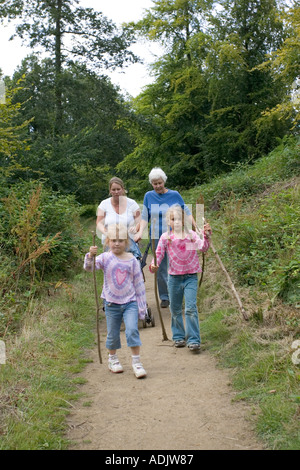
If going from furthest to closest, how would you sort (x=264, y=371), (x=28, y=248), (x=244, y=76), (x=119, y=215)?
(x=244, y=76) < (x=28, y=248) < (x=119, y=215) < (x=264, y=371)

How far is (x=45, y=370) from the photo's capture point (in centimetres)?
497

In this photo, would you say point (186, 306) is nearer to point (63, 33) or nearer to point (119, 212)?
point (119, 212)

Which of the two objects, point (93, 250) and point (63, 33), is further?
point (63, 33)

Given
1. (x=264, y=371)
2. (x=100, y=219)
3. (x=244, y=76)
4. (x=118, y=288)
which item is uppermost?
(x=244, y=76)

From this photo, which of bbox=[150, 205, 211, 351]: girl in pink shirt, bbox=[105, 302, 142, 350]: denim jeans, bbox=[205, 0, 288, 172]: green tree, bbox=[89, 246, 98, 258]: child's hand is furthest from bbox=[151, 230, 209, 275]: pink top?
bbox=[205, 0, 288, 172]: green tree

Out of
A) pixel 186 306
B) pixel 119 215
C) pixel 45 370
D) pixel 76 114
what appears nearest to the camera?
pixel 45 370

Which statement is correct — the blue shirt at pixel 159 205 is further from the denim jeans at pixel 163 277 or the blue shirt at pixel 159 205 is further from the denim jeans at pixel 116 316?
the denim jeans at pixel 116 316

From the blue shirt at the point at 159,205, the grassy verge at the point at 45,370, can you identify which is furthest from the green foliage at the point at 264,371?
the blue shirt at the point at 159,205

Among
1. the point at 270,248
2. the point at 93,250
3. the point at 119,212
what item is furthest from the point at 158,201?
the point at 93,250

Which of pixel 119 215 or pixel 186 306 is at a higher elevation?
pixel 119 215

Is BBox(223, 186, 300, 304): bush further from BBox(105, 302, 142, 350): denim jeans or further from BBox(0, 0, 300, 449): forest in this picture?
BBox(105, 302, 142, 350): denim jeans

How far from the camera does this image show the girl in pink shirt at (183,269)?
222 inches

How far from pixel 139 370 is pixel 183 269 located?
136 centimetres

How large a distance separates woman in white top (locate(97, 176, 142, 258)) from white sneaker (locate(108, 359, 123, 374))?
1704mm
